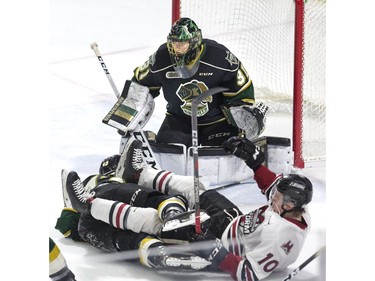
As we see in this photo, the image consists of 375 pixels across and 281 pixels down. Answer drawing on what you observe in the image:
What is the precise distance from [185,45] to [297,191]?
0.72 meters

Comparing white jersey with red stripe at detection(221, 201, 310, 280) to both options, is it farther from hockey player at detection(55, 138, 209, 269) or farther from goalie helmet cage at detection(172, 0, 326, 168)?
goalie helmet cage at detection(172, 0, 326, 168)

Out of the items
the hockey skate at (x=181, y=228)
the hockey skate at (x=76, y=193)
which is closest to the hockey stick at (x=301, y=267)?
the hockey skate at (x=181, y=228)

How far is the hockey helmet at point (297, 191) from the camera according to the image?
177 cm

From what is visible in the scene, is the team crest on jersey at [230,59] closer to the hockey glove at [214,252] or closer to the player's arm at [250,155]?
the player's arm at [250,155]

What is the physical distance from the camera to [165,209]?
1.96 m

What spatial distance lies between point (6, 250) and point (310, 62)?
168 centimetres

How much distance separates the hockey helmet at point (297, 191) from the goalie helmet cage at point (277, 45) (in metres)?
0.73

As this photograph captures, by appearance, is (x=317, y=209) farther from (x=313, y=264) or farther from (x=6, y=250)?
(x=6, y=250)

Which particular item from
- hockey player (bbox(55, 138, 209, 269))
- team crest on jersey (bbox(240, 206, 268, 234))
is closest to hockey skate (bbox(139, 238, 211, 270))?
hockey player (bbox(55, 138, 209, 269))

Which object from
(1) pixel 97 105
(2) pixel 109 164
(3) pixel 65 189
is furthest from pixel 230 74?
(1) pixel 97 105

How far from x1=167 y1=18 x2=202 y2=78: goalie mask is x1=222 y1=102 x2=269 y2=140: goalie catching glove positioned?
0.18m

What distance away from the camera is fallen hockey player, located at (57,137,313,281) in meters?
1.78

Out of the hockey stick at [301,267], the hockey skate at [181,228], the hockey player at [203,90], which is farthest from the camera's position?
the hockey player at [203,90]

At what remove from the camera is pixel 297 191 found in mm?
1774
